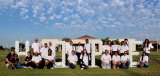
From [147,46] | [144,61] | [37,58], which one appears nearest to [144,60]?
[144,61]

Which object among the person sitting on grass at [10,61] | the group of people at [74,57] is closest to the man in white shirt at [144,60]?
the group of people at [74,57]

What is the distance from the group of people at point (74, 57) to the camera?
22.7 meters

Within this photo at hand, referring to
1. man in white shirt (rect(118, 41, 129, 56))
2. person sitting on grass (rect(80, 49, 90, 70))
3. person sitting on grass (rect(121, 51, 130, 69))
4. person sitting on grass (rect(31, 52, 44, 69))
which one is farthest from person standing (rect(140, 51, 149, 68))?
person sitting on grass (rect(31, 52, 44, 69))

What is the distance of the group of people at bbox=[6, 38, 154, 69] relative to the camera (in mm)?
22677

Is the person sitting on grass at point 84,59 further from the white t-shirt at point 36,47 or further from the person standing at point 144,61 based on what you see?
the person standing at point 144,61

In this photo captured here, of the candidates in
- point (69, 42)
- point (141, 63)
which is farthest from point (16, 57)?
point (141, 63)

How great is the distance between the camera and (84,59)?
22797mm

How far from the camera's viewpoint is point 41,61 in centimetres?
2269

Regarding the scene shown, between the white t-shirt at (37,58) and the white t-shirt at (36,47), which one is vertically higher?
the white t-shirt at (36,47)

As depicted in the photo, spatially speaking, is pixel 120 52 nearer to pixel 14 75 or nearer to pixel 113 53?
pixel 113 53

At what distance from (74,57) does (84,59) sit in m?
0.65

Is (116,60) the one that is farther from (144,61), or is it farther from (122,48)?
(144,61)

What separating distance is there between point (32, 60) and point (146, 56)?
7175 millimetres

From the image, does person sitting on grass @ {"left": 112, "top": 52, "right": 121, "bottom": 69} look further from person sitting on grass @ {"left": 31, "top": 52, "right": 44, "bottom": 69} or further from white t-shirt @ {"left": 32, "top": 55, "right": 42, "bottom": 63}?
white t-shirt @ {"left": 32, "top": 55, "right": 42, "bottom": 63}
